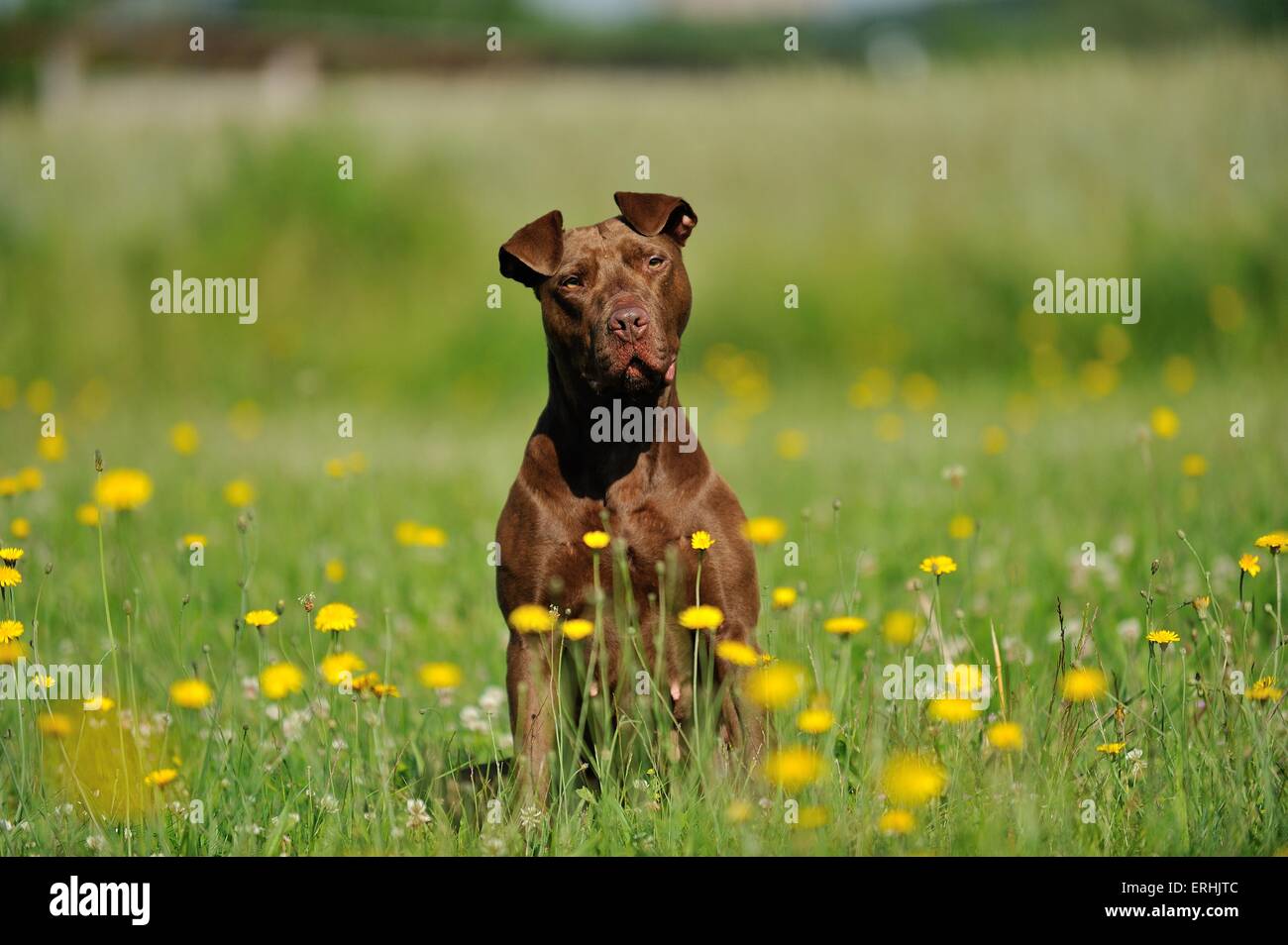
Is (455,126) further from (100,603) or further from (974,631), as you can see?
(974,631)

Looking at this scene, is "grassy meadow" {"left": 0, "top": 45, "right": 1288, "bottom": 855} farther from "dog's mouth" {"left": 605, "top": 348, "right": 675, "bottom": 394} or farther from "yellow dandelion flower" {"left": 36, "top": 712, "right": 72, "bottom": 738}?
"dog's mouth" {"left": 605, "top": 348, "right": 675, "bottom": 394}

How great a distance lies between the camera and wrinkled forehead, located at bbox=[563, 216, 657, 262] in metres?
3.53

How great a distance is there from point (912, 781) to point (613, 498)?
1.29 m

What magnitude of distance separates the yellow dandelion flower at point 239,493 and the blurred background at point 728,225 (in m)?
2.29

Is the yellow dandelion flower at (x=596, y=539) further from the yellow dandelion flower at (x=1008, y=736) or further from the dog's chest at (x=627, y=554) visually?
the yellow dandelion flower at (x=1008, y=736)

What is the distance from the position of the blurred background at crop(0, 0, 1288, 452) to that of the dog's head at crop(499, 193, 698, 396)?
5228 mm

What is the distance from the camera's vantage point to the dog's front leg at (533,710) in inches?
124

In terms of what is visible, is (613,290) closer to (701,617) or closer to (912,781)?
(701,617)

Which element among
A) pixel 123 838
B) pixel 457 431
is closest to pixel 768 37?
pixel 457 431

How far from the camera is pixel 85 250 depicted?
1125 cm

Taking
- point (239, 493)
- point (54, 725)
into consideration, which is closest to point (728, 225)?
point (239, 493)

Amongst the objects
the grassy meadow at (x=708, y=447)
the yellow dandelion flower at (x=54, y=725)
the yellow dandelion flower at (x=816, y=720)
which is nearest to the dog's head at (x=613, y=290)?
the grassy meadow at (x=708, y=447)

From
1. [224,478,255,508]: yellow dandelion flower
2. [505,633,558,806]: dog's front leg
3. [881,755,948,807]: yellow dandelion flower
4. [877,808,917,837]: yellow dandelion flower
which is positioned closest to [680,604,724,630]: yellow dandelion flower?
[505,633,558,806]: dog's front leg

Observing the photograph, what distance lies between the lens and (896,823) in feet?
7.86
